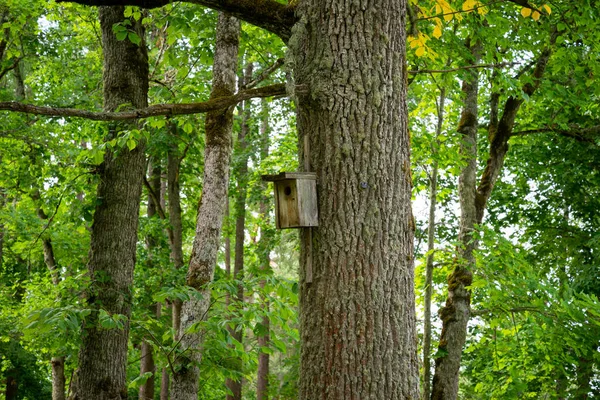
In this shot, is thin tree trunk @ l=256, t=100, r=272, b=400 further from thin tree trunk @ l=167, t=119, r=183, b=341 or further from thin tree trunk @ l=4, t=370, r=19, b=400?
thin tree trunk @ l=4, t=370, r=19, b=400

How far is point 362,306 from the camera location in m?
3.07

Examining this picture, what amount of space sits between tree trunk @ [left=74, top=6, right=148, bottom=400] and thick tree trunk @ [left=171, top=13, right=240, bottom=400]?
28.5 inches

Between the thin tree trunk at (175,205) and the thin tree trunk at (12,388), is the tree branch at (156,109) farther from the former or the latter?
the thin tree trunk at (12,388)

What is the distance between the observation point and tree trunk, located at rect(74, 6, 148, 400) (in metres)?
5.58

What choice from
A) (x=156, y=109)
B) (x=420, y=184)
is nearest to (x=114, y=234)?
(x=156, y=109)

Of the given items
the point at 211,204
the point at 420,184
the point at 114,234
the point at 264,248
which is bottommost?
the point at 264,248

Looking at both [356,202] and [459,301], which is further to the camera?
[459,301]

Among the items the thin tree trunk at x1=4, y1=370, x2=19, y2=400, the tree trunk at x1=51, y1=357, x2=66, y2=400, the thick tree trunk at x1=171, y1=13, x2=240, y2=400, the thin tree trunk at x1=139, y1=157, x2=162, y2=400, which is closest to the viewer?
the thick tree trunk at x1=171, y1=13, x2=240, y2=400

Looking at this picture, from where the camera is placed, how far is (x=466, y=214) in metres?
9.05

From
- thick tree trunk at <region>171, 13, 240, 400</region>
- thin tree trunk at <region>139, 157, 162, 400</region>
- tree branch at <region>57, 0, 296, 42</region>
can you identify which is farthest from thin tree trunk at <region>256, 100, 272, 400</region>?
tree branch at <region>57, 0, 296, 42</region>

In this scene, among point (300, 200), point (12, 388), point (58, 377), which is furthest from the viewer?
point (12, 388)

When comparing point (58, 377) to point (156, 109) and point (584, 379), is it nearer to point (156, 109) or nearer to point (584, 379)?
point (584, 379)

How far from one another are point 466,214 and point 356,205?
6.29 meters

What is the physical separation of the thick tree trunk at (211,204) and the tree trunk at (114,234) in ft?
2.37
